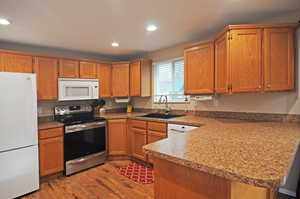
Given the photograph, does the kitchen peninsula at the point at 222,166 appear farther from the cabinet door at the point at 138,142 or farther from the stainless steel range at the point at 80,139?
the stainless steel range at the point at 80,139

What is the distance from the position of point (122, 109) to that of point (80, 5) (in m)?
2.91

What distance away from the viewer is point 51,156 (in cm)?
262

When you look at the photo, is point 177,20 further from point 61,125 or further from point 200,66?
point 61,125

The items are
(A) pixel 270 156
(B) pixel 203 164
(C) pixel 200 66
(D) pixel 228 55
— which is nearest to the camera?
(B) pixel 203 164

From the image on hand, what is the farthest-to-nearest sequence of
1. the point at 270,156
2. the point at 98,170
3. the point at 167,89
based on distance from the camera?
the point at 167,89 < the point at 98,170 < the point at 270,156

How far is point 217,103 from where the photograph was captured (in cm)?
277

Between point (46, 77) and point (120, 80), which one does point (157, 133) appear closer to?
point (120, 80)

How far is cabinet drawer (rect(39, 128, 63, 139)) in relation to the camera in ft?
8.28

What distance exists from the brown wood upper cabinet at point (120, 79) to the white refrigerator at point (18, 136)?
69.2 inches

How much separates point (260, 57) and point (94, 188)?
2.86 m

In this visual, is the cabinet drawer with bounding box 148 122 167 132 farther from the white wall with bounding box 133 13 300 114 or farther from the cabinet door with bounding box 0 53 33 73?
the cabinet door with bounding box 0 53 33 73

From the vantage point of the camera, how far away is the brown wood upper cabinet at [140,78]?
367 centimetres

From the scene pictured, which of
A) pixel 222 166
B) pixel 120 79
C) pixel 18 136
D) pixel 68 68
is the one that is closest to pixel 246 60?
pixel 222 166

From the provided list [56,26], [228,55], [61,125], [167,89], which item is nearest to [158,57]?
[167,89]
